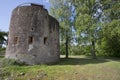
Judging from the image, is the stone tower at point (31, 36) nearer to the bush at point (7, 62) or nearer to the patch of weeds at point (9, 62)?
the patch of weeds at point (9, 62)

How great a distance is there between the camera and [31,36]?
1833 cm

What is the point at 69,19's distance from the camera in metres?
26.7

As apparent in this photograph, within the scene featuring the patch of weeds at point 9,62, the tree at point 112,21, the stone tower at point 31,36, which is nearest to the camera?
the patch of weeds at point 9,62

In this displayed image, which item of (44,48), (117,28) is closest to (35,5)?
(44,48)

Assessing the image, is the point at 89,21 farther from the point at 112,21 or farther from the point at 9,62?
the point at 9,62

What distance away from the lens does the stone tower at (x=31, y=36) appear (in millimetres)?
18047

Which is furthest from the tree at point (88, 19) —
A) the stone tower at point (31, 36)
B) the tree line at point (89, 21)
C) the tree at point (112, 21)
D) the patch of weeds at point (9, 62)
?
the patch of weeds at point (9, 62)

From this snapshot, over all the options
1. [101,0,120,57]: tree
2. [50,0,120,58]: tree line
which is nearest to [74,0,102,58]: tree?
[50,0,120,58]: tree line

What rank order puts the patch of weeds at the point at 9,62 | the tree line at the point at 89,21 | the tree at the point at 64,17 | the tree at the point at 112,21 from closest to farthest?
1. the patch of weeds at the point at 9,62
2. the tree at the point at 112,21
3. the tree line at the point at 89,21
4. the tree at the point at 64,17

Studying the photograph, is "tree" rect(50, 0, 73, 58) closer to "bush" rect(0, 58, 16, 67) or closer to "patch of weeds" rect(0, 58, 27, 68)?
"patch of weeds" rect(0, 58, 27, 68)

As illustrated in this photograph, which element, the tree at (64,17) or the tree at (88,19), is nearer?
the tree at (88,19)

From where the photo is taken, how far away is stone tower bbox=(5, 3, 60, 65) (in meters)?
18.0

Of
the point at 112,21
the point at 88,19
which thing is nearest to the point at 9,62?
the point at 88,19

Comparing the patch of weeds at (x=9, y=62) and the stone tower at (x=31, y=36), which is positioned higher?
the stone tower at (x=31, y=36)
